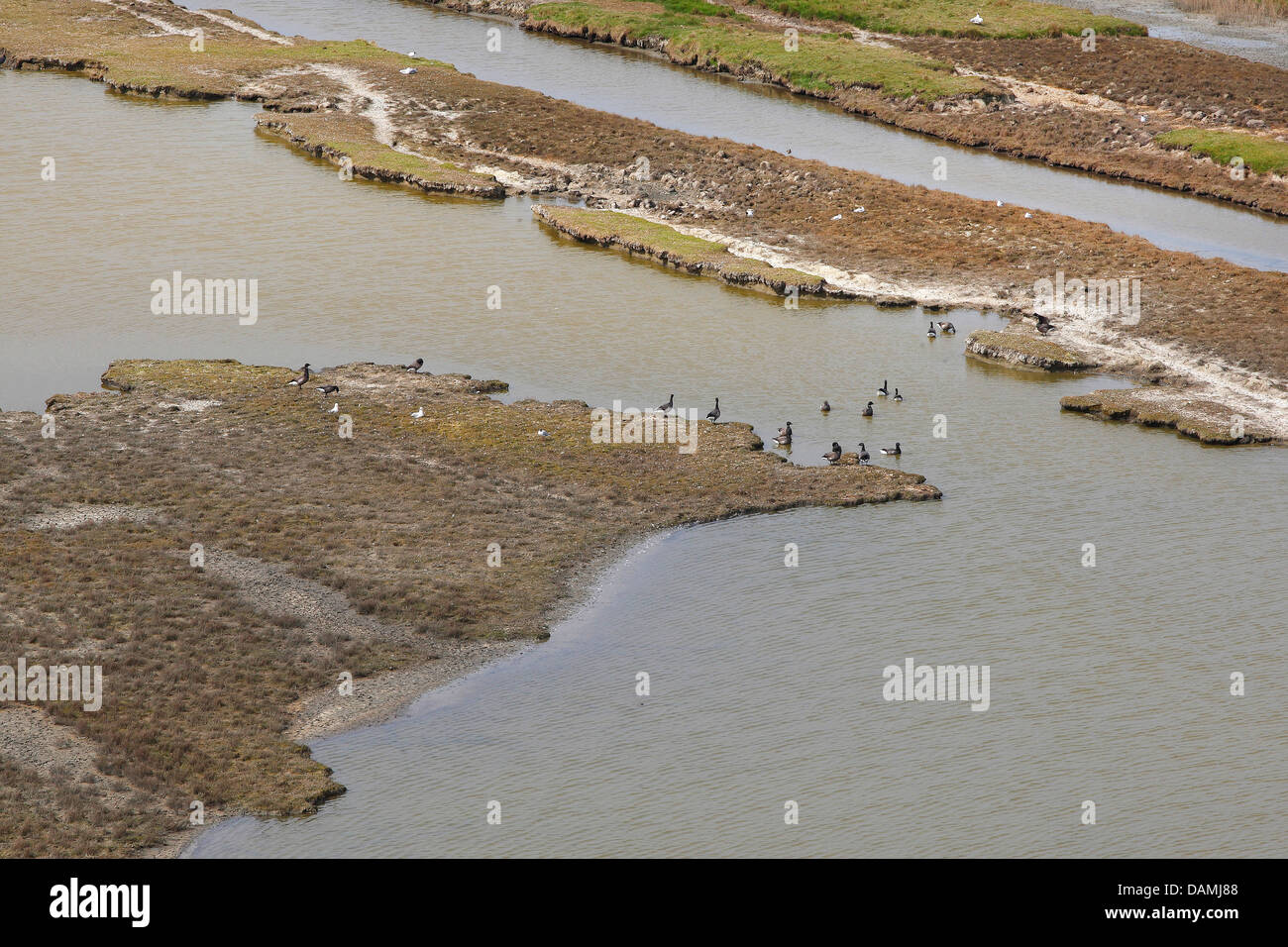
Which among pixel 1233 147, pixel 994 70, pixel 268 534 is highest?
pixel 994 70

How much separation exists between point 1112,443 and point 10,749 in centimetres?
3879

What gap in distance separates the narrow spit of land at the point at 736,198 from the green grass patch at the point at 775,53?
74.3ft

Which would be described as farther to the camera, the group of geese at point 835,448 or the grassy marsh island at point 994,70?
the grassy marsh island at point 994,70

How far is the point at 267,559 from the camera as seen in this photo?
3900 cm

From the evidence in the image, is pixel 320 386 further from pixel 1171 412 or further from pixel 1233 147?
pixel 1233 147

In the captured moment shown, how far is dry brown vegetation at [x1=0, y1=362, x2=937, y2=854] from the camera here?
101 feet

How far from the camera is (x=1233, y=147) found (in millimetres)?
88312

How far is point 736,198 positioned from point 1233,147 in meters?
34.5

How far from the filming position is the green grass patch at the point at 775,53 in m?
106

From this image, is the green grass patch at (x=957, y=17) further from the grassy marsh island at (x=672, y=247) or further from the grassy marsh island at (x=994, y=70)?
the grassy marsh island at (x=672, y=247)

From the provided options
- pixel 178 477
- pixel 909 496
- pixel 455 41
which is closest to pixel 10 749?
pixel 178 477

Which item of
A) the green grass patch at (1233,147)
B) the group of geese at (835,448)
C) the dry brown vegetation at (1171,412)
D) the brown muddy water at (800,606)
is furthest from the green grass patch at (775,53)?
the group of geese at (835,448)

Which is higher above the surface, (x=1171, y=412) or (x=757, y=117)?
(x=757, y=117)

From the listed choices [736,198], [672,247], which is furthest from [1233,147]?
[672,247]
